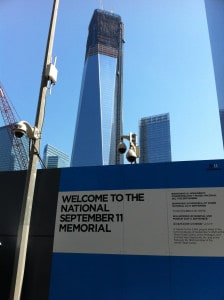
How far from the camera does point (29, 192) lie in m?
7.20

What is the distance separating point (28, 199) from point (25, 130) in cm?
141

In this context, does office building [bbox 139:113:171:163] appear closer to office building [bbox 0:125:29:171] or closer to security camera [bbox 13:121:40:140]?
office building [bbox 0:125:29:171]

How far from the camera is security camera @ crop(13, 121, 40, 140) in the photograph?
23.9 feet

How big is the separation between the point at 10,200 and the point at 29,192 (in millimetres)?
2858

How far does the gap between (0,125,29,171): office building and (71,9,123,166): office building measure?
50780 mm

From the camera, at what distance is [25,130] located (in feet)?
24.3

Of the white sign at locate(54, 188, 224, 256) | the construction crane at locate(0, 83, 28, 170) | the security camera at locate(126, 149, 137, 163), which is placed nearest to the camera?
the white sign at locate(54, 188, 224, 256)

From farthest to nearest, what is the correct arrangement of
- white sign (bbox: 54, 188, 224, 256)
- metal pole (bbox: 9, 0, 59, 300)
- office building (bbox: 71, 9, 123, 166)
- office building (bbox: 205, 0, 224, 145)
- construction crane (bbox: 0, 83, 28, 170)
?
office building (bbox: 71, 9, 123, 166) → office building (bbox: 205, 0, 224, 145) → construction crane (bbox: 0, 83, 28, 170) → white sign (bbox: 54, 188, 224, 256) → metal pole (bbox: 9, 0, 59, 300)

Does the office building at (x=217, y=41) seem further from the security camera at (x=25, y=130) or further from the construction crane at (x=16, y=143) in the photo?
the security camera at (x=25, y=130)

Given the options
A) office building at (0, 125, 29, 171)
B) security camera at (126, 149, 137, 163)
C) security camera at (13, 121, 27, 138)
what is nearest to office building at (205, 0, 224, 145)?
office building at (0, 125, 29, 171)

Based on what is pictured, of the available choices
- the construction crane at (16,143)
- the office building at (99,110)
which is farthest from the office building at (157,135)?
the office building at (99,110)

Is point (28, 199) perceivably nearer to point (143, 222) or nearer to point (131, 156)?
point (143, 222)

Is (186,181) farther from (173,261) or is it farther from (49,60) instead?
(49,60)

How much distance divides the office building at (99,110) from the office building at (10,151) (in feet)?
167
